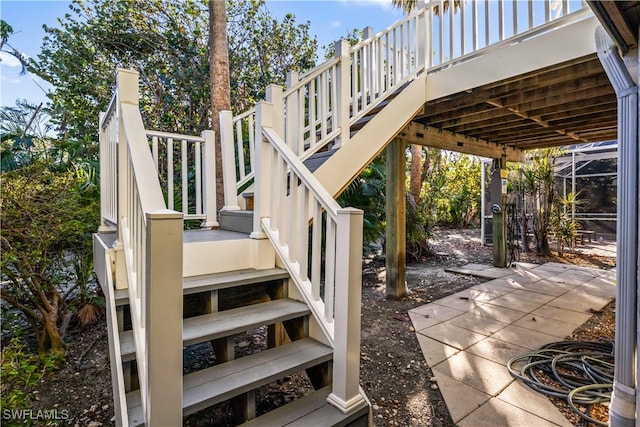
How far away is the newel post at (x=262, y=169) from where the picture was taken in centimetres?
229

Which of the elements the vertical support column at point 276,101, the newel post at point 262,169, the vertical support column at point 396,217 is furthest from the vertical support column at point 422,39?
the newel post at point 262,169

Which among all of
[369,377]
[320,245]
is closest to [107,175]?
[320,245]

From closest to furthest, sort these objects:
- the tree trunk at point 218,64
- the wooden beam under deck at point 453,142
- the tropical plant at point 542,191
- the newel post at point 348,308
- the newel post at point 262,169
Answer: the newel post at point 348,308
the newel post at point 262,169
the tree trunk at point 218,64
the wooden beam under deck at point 453,142
the tropical plant at point 542,191

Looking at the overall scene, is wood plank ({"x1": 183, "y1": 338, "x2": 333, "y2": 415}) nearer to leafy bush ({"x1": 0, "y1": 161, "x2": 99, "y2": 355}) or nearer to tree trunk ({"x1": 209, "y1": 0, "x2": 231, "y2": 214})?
leafy bush ({"x1": 0, "y1": 161, "x2": 99, "y2": 355})

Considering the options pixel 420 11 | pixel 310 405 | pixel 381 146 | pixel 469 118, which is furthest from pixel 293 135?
pixel 469 118

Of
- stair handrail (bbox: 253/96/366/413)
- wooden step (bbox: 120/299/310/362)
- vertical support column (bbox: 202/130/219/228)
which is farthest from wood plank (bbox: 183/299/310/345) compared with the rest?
vertical support column (bbox: 202/130/219/228)

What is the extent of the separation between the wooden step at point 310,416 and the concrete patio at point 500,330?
32.1 inches

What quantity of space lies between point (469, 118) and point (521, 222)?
14.4ft

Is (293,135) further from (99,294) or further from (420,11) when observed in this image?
(99,294)

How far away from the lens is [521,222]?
750 centimetres

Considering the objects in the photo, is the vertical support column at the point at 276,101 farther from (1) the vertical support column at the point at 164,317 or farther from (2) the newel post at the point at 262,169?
(1) the vertical support column at the point at 164,317

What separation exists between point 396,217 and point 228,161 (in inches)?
92.3

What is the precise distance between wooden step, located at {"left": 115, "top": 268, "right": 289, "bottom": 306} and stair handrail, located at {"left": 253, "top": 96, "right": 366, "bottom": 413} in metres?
0.13

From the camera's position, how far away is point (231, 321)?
1.75 meters
